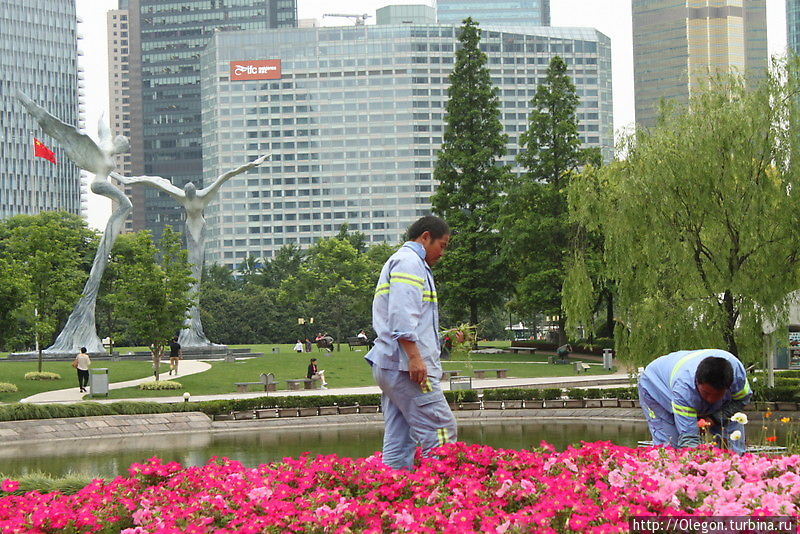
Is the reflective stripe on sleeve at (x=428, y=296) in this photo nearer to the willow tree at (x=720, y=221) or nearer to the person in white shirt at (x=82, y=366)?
the willow tree at (x=720, y=221)

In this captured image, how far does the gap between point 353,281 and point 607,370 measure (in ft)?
134

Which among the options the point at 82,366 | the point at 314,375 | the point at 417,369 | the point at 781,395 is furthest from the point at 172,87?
the point at 417,369

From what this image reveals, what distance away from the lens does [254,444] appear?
758 inches

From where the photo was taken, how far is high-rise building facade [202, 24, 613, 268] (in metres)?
154

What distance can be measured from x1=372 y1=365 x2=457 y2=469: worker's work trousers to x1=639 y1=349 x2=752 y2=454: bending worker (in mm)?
1805

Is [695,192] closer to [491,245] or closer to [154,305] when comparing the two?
[154,305]

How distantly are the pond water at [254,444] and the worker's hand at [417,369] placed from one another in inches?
355

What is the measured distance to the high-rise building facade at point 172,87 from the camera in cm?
18538

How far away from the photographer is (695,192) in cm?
1989

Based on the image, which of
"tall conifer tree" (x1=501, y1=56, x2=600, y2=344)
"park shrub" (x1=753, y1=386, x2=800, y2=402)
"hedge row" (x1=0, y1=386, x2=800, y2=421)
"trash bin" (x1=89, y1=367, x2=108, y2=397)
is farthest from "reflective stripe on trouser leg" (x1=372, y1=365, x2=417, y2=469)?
"tall conifer tree" (x1=501, y1=56, x2=600, y2=344)

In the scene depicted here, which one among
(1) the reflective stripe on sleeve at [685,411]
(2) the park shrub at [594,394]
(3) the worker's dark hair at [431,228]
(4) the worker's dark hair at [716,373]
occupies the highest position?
(3) the worker's dark hair at [431,228]

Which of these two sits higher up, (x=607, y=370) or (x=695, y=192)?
(x=695, y=192)

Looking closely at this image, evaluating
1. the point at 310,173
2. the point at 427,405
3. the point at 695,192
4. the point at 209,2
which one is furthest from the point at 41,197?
the point at 427,405

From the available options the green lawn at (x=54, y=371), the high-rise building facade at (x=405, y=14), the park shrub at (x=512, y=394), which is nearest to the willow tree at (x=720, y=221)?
the park shrub at (x=512, y=394)
